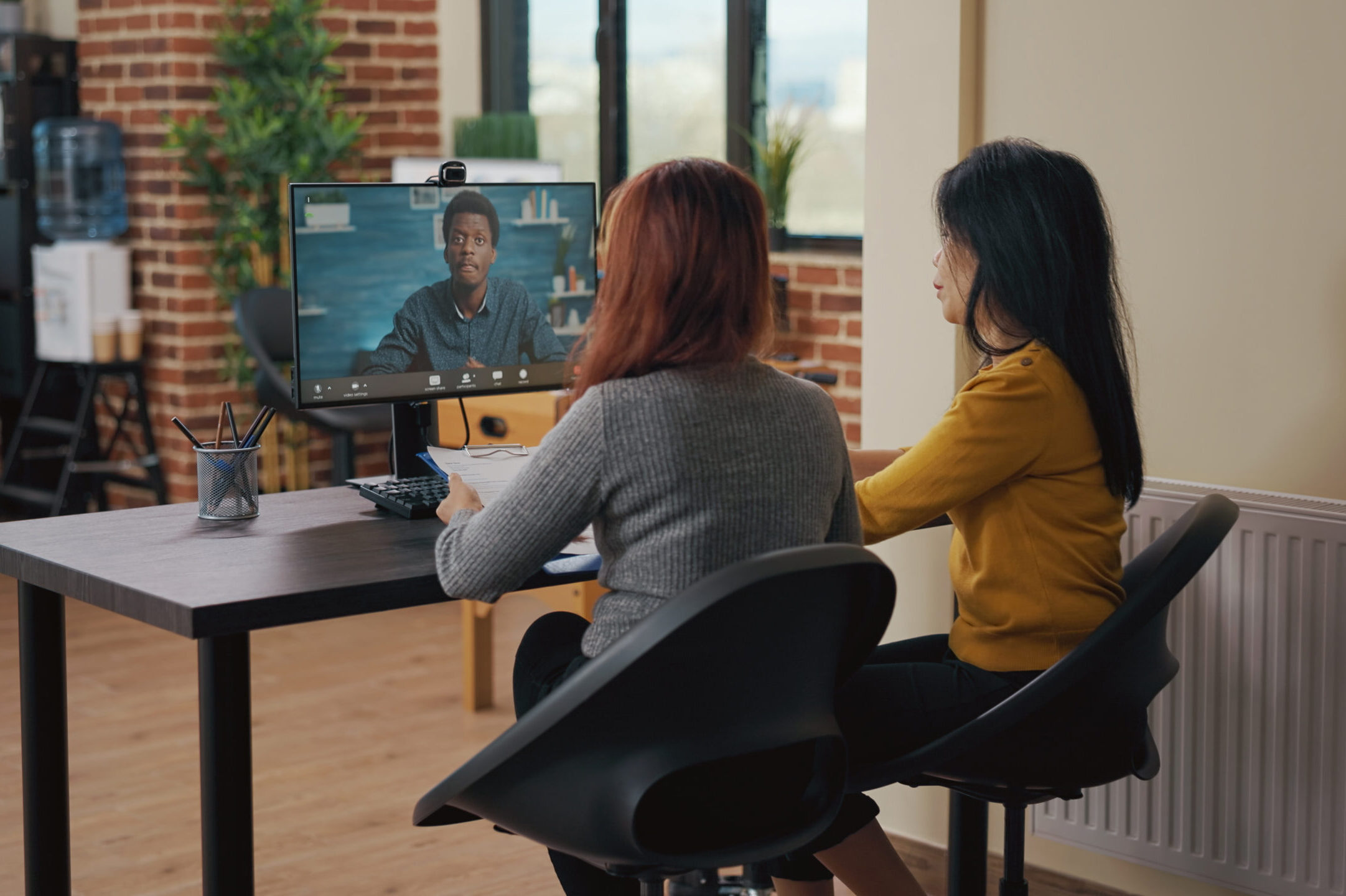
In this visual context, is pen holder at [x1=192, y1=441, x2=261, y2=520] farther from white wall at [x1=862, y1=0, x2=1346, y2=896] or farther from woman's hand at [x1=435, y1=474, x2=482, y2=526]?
white wall at [x1=862, y1=0, x2=1346, y2=896]

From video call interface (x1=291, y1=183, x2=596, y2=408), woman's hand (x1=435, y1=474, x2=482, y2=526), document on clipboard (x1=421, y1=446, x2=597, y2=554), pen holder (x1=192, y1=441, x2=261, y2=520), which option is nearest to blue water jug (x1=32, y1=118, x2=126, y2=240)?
video call interface (x1=291, y1=183, x2=596, y2=408)

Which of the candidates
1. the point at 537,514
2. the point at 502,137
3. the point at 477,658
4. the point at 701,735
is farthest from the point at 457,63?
the point at 701,735

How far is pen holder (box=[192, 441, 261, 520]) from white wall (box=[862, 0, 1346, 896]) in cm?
114

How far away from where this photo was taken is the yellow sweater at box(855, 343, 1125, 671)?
1.83 meters

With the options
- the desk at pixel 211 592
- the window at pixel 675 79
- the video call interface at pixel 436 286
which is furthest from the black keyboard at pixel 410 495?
the window at pixel 675 79

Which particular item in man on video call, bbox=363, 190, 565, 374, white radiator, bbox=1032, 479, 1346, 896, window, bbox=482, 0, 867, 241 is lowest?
white radiator, bbox=1032, 479, 1346, 896

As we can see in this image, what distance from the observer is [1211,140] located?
239 cm

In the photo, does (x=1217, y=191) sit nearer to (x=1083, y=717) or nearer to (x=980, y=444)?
(x=980, y=444)

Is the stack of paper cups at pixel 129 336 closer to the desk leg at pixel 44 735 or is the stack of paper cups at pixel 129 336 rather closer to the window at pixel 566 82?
the window at pixel 566 82

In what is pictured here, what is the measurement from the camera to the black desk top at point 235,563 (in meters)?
1.65

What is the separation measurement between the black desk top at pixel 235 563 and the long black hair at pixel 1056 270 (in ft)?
2.00

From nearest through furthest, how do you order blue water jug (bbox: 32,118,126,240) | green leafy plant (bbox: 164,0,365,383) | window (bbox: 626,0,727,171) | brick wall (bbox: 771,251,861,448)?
brick wall (bbox: 771,251,861,448) → window (bbox: 626,0,727,171) → green leafy plant (bbox: 164,0,365,383) → blue water jug (bbox: 32,118,126,240)

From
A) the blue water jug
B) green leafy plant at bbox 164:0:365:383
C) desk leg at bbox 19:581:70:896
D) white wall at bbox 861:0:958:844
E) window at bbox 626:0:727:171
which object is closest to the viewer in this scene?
desk leg at bbox 19:581:70:896

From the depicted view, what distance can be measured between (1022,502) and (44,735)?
1264 millimetres
